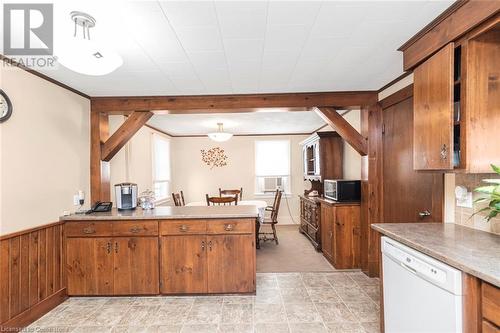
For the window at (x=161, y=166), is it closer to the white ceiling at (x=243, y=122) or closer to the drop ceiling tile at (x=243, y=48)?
the white ceiling at (x=243, y=122)

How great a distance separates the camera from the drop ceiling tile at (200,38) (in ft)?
5.97

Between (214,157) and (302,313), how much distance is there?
15.6 feet

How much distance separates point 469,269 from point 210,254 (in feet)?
7.28

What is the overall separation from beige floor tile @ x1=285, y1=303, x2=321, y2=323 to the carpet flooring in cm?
91

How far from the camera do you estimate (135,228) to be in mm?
2830

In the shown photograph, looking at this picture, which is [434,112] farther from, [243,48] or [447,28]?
[243,48]

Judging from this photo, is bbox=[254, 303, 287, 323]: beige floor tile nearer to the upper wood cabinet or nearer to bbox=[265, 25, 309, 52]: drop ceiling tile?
the upper wood cabinet

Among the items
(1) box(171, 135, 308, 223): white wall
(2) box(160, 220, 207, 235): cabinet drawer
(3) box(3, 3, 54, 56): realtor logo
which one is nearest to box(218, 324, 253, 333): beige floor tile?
(2) box(160, 220, 207, 235): cabinet drawer

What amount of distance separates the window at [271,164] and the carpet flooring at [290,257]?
5.39 ft

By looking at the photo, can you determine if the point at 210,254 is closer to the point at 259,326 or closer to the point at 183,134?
the point at 259,326

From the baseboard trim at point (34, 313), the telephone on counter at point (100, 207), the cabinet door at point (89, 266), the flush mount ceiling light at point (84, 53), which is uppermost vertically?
the flush mount ceiling light at point (84, 53)

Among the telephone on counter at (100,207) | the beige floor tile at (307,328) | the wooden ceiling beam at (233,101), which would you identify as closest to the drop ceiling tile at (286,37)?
the wooden ceiling beam at (233,101)

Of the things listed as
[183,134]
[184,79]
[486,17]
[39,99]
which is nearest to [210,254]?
[184,79]

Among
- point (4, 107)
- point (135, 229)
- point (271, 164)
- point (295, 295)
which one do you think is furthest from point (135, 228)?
point (271, 164)
